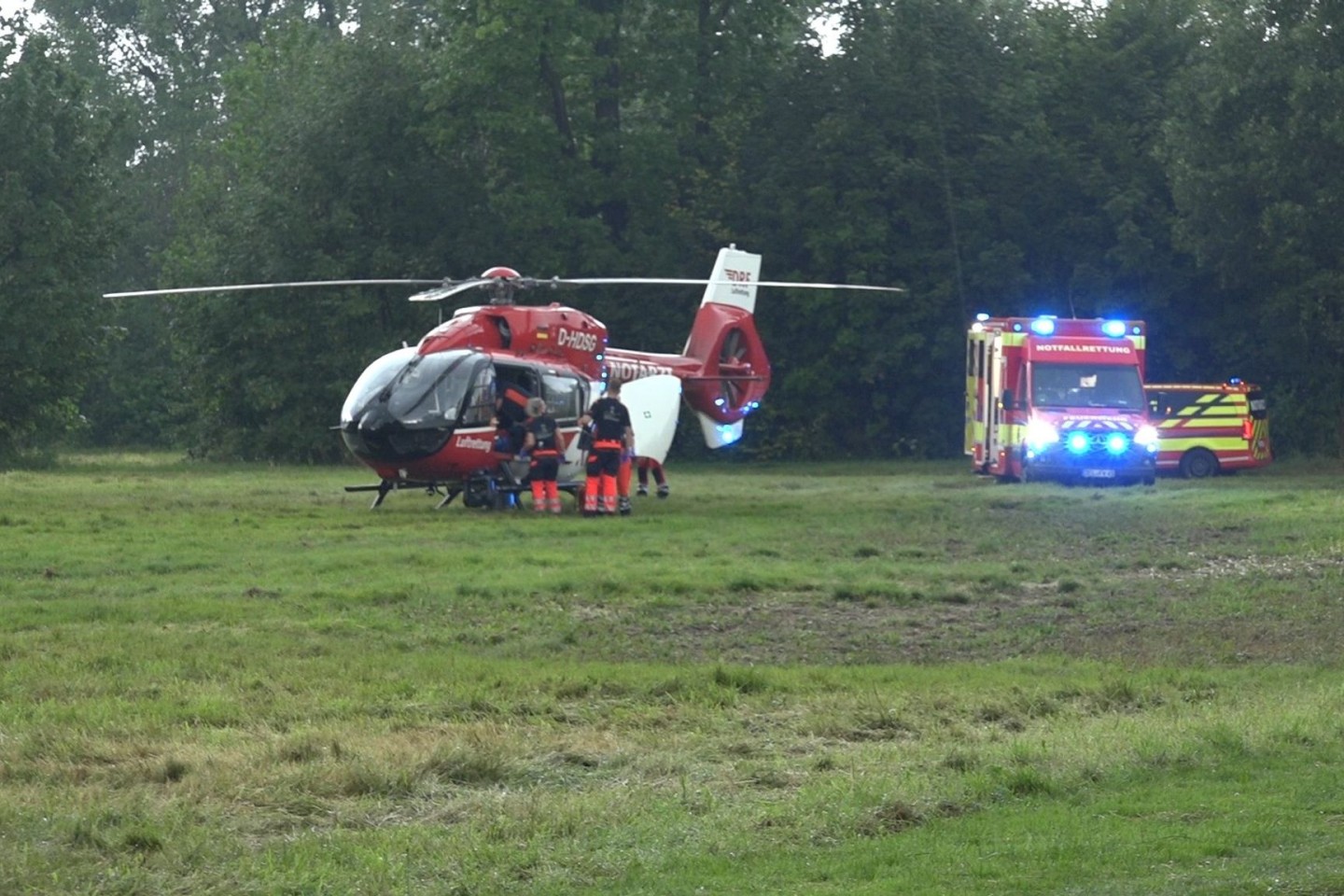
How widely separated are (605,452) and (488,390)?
73.0 inches

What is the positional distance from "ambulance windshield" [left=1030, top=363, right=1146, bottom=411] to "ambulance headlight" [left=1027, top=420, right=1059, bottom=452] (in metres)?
A: 0.50

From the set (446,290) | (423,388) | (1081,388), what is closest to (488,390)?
(423,388)

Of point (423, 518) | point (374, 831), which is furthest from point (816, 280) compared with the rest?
point (374, 831)

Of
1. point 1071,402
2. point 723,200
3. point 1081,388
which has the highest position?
point 723,200

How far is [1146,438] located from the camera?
30.5 metres

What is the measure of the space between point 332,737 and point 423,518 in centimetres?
1441

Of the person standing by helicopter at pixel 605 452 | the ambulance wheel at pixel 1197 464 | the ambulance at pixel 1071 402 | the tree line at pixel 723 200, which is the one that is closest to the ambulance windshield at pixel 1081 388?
the ambulance at pixel 1071 402

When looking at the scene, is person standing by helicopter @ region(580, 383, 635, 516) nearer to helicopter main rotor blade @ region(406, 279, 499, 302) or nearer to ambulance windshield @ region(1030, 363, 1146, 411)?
helicopter main rotor blade @ region(406, 279, 499, 302)

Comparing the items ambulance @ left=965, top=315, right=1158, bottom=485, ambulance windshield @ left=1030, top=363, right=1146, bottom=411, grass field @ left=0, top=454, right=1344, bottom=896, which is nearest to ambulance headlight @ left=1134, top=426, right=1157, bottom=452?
ambulance @ left=965, top=315, right=1158, bottom=485

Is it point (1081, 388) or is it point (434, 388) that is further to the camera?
point (1081, 388)

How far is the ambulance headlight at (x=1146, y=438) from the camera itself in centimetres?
3041

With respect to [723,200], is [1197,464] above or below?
below

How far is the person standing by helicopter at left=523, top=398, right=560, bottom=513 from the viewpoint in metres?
24.9

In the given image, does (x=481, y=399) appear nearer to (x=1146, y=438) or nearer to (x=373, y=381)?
(x=373, y=381)
